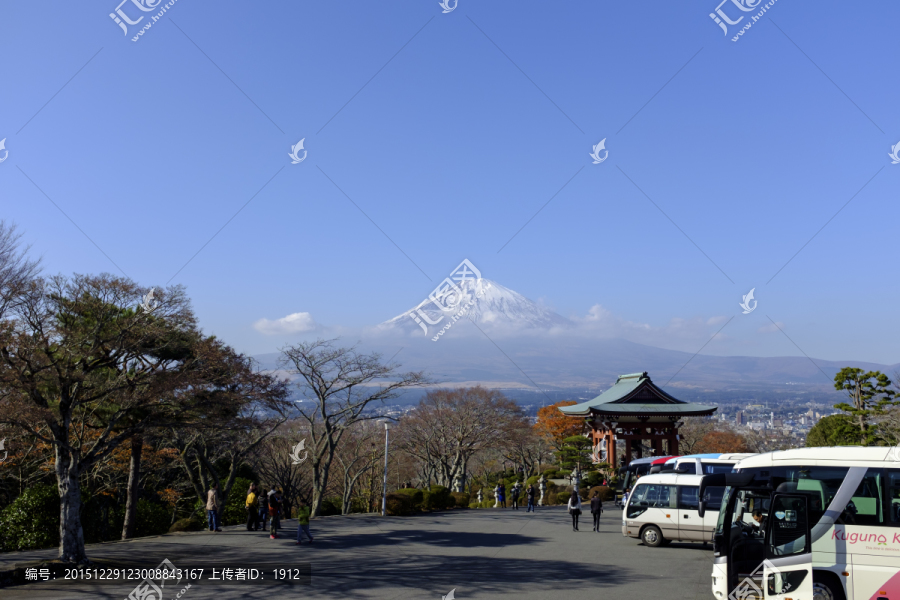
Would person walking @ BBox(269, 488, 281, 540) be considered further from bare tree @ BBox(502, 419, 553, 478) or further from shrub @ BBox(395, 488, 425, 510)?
bare tree @ BBox(502, 419, 553, 478)

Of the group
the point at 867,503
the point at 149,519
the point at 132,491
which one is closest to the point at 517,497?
the point at 149,519

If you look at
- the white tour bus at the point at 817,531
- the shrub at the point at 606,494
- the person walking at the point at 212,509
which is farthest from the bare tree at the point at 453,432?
the white tour bus at the point at 817,531

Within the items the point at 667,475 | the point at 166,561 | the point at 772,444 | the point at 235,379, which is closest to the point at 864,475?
the point at 667,475

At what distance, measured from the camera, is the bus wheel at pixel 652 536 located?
16734 millimetres

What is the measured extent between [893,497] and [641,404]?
2673 centimetres

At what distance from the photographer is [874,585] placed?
28.0 feet

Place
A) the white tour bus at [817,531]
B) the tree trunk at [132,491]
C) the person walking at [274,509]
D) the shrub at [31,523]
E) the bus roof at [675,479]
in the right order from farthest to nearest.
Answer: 1. the tree trunk at [132,491]
2. the shrub at [31,523]
3. the person walking at [274,509]
4. the bus roof at [675,479]
5. the white tour bus at [817,531]

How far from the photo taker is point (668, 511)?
655 inches

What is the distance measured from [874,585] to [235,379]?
1487 cm

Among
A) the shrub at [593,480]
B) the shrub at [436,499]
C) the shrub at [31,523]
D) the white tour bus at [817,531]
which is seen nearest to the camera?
the white tour bus at [817,531]

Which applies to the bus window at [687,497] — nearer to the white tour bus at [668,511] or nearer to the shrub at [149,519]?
the white tour bus at [668,511]

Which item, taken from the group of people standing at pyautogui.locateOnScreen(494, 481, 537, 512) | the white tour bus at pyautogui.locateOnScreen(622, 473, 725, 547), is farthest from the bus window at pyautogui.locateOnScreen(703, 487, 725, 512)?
the group of people standing at pyautogui.locateOnScreen(494, 481, 537, 512)

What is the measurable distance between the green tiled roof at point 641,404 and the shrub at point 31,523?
24.9 metres

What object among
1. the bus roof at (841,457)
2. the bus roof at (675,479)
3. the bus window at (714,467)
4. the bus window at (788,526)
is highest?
the bus roof at (841,457)
